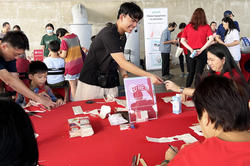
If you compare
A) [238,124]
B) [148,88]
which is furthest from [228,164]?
[148,88]

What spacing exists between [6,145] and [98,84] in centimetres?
160

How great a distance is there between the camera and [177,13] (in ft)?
27.0

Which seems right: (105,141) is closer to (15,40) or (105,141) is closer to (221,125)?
(221,125)

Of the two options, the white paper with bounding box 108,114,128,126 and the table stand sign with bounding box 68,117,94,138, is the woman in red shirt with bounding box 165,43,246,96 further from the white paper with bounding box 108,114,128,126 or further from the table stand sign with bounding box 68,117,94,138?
the table stand sign with bounding box 68,117,94,138

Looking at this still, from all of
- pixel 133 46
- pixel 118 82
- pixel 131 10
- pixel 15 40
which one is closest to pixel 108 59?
pixel 118 82

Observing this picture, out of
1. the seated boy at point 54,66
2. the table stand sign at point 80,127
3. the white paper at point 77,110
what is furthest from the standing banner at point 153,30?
the table stand sign at point 80,127

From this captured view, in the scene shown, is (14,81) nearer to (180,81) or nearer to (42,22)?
(180,81)

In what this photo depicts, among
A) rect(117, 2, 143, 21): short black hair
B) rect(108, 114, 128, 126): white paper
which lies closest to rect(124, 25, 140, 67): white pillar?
rect(117, 2, 143, 21): short black hair

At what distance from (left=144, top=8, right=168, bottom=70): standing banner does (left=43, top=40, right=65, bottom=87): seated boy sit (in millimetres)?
3797

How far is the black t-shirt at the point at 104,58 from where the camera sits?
2014 mm

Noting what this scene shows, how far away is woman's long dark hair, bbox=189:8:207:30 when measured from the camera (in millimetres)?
3723

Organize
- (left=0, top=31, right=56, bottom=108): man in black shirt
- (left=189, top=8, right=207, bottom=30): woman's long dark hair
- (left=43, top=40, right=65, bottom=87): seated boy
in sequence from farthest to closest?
(left=189, top=8, right=207, bottom=30): woman's long dark hair
(left=43, top=40, right=65, bottom=87): seated boy
(left=0, top=31, right=56, bottom=108): man in black shirt

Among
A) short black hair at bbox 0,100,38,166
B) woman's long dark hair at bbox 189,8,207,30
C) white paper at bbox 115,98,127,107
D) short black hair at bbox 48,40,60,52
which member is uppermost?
woman's long dark hair at bbox 189,8,207,30

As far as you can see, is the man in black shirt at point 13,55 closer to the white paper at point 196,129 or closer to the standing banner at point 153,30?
the white paper at point 196,129
